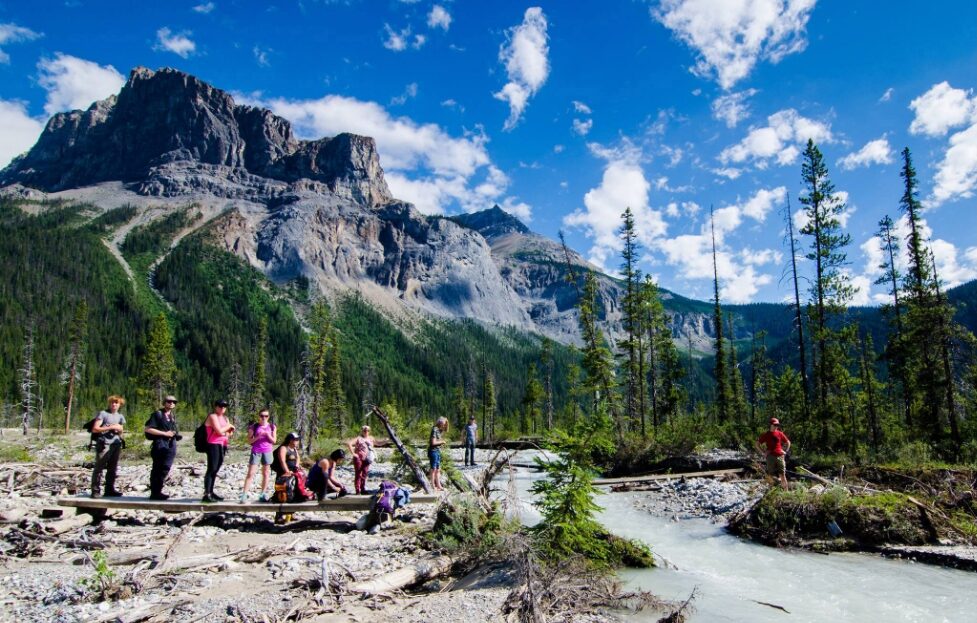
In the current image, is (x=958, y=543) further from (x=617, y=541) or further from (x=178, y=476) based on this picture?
(x=178, y=476)

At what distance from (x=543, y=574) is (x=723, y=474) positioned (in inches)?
588

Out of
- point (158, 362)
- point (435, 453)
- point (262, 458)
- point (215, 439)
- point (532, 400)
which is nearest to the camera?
point (215, 439)

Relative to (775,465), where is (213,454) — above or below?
above

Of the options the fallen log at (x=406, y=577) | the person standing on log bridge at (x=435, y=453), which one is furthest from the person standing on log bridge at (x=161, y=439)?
the person standing on log bridge at (x=435, y=453)

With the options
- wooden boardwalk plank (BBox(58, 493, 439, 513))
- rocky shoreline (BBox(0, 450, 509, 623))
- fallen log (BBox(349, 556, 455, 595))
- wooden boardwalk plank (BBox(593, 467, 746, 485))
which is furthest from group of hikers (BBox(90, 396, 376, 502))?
wooden boardwalk plank (BBox(593, 467, 746, 485))

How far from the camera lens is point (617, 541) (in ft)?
33.2

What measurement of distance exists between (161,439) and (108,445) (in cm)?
162

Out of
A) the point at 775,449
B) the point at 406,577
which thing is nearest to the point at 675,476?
the point at 775,449

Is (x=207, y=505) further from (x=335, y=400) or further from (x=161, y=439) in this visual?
(x=335, y=400)

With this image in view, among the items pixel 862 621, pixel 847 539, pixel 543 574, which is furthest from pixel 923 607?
pixel 543 574

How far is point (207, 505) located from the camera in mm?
10352

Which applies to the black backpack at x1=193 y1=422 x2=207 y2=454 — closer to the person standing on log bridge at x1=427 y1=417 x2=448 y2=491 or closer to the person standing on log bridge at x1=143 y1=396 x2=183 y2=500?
the person standing on log bridge at x1=143 y1=396 x2=183 y2=500

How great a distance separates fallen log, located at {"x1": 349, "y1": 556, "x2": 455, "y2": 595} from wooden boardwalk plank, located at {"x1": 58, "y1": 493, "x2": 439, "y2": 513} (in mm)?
3348

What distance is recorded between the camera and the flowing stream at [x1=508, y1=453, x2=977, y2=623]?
24.6 feet
